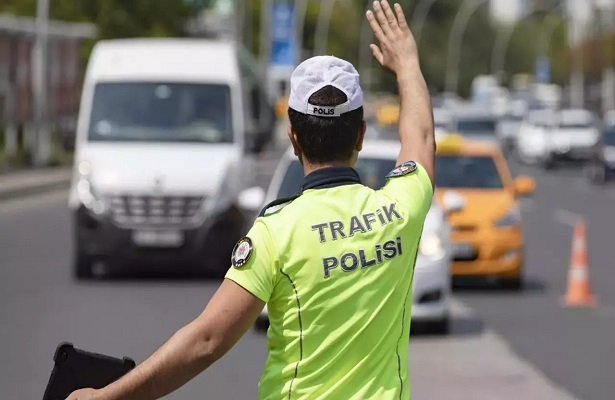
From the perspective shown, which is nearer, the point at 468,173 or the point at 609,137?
the point at 468,173

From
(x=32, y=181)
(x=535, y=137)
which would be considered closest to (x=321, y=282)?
(x=32, y=181)

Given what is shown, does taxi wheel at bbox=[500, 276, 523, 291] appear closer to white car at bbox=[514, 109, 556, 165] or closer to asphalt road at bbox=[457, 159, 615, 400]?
asphalt road at bbox=[457, 159, 615, 400]

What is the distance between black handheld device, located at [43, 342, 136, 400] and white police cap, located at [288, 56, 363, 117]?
0.73 metres

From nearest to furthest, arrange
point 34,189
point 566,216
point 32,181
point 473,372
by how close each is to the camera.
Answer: point 473,372
point 566,216
point 34,189
point 32,181

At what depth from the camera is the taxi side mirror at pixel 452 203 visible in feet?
49.7

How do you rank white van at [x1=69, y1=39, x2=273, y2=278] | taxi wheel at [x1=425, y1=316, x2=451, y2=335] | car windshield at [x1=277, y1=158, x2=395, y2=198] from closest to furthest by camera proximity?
taxi wheel at [x1=425, y1=316, x2=451, y2=335], car windshield at [x1=277, y1=158, x2=395, y2=198], white van at [x1=69, y1=39, x2=273, y2=278]

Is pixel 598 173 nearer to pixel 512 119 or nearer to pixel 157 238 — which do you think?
pixel 157 238

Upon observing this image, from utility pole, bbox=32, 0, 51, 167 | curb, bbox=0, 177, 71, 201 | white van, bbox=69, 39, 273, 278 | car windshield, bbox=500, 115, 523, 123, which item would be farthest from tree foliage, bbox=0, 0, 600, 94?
white van, bbox=69, 39, 273, 278

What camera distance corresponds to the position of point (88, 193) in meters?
16.3

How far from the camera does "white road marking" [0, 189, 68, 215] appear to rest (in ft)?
89.3

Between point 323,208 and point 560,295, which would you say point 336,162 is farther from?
point 560,295

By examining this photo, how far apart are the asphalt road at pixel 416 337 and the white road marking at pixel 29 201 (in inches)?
265

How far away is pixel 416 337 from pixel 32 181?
22.4 meters

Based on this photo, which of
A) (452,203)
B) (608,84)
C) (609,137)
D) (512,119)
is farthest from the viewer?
(608,84)
